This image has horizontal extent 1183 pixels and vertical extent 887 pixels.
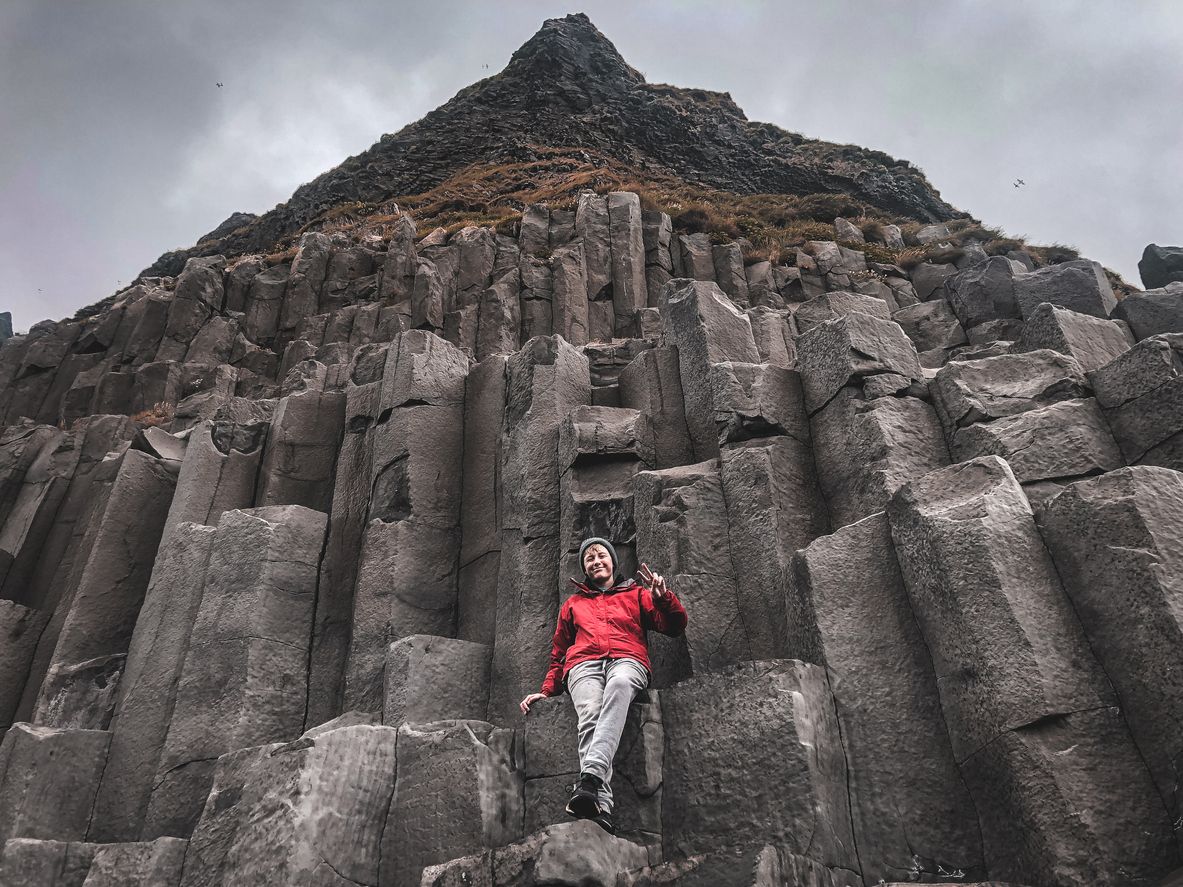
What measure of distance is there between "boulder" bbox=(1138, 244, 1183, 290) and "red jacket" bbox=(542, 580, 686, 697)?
28447 millimetres

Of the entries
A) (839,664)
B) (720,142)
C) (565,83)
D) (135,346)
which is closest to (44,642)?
(839,664)

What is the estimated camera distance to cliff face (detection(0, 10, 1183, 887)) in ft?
16.5

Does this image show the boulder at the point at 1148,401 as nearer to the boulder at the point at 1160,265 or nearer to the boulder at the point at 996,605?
the boulder at the point at 996,605

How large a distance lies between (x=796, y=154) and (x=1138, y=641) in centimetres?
4186

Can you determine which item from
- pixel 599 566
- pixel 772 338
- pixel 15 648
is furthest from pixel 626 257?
pixel 599 566

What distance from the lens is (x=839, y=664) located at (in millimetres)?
5859

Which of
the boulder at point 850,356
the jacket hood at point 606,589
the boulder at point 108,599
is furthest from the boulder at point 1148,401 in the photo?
the boulder at point 108,599

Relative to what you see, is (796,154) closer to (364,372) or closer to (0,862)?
(364,372)

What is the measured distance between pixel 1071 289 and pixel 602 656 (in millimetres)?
11618

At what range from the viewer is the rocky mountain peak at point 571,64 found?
155 feet

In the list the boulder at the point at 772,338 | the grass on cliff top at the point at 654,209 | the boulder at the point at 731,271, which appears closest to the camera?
the boulder at the point at 772,338

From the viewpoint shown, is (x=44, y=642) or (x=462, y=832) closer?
(x=462, y=832)

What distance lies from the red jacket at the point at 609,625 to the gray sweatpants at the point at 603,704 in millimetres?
104

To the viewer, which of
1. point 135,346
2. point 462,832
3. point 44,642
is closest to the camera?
point 462,832
